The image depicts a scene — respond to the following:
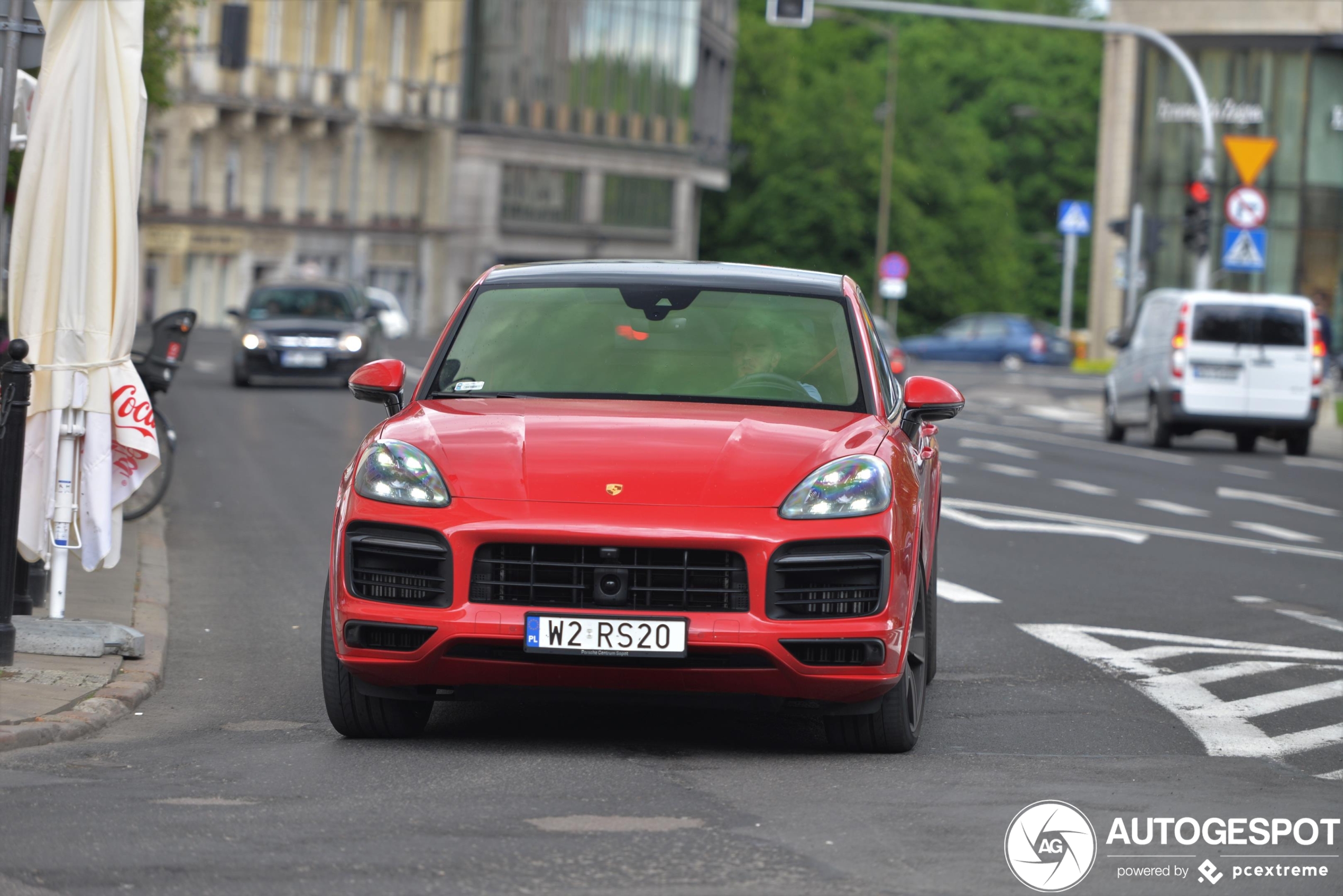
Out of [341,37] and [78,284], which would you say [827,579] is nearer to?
[78,284]

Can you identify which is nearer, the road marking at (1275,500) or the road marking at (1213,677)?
the road marking at (1213,677)

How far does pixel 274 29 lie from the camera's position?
69375 millimetres

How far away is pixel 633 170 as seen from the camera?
85188 millimetres

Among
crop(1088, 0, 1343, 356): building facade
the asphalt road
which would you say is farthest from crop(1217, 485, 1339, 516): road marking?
crop(1088, 0, 1343, 356): building facade

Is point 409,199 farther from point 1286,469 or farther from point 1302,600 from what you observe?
point 1302,600

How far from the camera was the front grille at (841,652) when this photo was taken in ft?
22.6

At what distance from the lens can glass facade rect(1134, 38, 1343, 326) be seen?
59.2 metres

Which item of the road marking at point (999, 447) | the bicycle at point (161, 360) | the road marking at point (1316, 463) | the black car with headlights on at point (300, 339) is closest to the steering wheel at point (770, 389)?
the bicycle at point (161, 360)

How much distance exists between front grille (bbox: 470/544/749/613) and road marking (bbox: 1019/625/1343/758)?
1.82m

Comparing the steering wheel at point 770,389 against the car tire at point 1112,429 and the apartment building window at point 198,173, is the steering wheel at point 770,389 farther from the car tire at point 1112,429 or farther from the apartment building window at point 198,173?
the apartment building window at point 198,173

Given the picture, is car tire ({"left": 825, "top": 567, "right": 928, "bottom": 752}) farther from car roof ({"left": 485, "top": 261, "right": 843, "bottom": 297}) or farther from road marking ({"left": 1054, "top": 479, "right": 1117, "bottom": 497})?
road marking ({"left": 1054, "top": 479, "right": 1117, "bottom": 497})

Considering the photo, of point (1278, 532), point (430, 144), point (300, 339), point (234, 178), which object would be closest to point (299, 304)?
point (300, 339)

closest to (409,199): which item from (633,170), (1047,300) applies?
(633,170)

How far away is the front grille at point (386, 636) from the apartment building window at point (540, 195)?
71.6 meters
